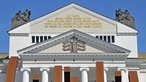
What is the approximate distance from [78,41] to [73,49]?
4.22 ft

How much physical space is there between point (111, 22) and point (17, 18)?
13.3 meters

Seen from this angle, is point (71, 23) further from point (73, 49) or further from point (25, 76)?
point (25, 76)

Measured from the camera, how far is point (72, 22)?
69750mm

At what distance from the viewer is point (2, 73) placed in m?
68.7

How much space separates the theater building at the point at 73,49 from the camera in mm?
63469

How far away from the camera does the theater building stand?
63469 millimetres

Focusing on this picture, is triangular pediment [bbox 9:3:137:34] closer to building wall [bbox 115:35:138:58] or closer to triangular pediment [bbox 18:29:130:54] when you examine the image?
building wall [bbox 115:35:138:58]

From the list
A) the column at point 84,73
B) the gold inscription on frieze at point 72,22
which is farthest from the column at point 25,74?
the gold inscription on frieze at point 72,22

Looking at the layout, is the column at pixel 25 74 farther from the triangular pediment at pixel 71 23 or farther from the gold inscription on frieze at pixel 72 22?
the gold inscription on frieze at pixel 72 22

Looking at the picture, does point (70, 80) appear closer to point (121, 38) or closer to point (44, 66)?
point (44, 66)

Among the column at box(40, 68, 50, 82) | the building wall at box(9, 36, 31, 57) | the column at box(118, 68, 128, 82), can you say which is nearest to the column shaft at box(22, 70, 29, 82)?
the column at box(40, 68, 50, 82)

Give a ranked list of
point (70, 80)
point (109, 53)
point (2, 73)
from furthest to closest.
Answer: point (2, 73)
point (109, 53)
point (70, 80)

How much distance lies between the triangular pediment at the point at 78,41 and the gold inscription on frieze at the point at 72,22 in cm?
548

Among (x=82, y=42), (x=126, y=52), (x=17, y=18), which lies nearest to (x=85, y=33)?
(x=82, y=42)
